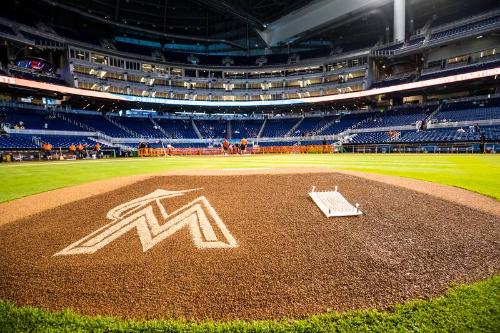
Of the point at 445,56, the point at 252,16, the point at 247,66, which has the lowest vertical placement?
the point at 445,56

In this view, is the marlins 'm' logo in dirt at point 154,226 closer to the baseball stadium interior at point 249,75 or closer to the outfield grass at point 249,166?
the outfield grass at point 249,166

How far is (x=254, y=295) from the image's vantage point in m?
2.45

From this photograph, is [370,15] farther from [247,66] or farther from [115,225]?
[115,225]

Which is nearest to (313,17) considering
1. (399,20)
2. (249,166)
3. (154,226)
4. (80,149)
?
(399,20)

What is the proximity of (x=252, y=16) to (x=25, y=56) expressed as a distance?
37.6 m

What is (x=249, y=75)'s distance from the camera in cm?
6462

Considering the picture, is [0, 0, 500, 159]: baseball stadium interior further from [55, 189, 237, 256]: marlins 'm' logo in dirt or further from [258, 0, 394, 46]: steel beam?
[55, 189, 237, 256]: marlins 'm' logo in dirt

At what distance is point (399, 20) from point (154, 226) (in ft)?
176

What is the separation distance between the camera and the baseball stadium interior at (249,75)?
3853 cm

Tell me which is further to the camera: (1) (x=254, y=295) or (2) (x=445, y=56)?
(2) (x=445, y=56)

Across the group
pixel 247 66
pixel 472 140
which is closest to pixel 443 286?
pixel 472 140

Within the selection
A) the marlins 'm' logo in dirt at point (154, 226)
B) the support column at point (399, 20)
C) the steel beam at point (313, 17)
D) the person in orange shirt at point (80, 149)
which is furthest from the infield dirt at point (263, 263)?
the support column at point (399, 20)

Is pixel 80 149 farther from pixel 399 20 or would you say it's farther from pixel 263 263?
pixel 399 20

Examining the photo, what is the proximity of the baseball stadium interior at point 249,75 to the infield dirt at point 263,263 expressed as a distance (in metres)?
33.9
